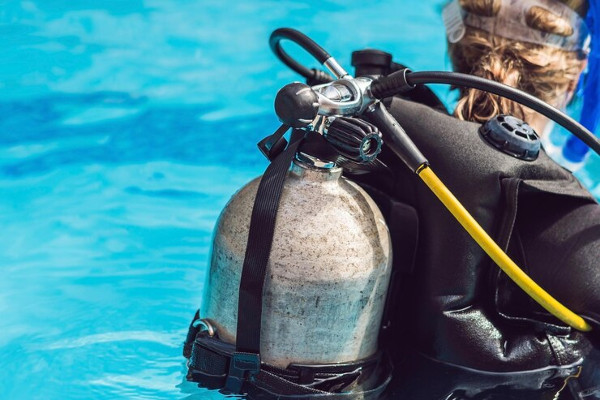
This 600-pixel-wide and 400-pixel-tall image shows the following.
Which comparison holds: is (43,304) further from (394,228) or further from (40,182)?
(394,228)

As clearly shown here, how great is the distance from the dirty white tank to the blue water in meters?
0.38

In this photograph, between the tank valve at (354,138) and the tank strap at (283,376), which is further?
the tank strap at (283,376)

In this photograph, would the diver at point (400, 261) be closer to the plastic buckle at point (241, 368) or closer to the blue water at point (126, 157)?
the plastic buckle at point (241, 368)

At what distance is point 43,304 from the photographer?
2695mm

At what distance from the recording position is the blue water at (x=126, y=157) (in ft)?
8.04

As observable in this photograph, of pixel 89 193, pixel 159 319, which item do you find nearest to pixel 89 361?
pixel 159 319

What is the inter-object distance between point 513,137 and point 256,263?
0.58m

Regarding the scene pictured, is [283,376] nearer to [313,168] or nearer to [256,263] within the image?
[256,263]

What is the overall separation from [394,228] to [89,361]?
109 cm

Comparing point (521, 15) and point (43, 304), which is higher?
point (521, 15)

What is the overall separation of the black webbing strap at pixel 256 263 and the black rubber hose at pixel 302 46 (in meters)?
0.27

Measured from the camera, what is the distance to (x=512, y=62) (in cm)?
197

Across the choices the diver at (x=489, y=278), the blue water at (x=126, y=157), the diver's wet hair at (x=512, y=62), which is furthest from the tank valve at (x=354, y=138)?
the blue water at (x=126, y=157)

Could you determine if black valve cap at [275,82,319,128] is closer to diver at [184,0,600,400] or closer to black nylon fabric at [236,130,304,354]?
diver at [184,0,600,400]
